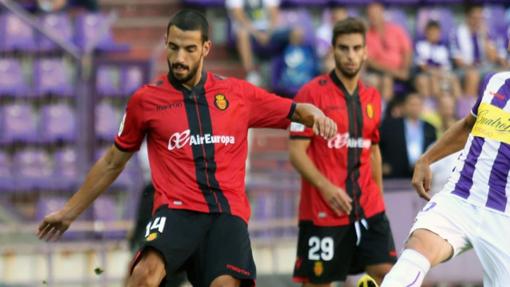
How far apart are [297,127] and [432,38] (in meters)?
7.88

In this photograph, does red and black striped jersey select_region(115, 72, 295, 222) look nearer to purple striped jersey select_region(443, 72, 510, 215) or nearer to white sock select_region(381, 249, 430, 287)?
white sock select_region(381, 249, 430, 287)

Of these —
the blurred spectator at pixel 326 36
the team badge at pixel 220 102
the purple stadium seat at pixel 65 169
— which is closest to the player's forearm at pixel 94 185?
the team badge at pixel 220 102

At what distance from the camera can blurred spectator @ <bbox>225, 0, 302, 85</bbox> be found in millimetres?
15883

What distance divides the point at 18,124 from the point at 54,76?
2.25 ft

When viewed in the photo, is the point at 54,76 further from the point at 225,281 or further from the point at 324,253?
the point at 225,281

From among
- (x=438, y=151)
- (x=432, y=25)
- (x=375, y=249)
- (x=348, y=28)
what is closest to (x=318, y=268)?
(x=375, y=249)

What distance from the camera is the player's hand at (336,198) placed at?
27.9ft

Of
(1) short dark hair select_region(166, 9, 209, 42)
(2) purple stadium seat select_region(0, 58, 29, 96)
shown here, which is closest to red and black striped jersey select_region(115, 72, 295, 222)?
(1) short dark hair select_region(166, 9, 209, 42)

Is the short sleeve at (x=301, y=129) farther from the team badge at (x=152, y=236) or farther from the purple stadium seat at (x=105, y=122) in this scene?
the purple stadium seat at (x=105, y=122)

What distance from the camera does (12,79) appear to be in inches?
561

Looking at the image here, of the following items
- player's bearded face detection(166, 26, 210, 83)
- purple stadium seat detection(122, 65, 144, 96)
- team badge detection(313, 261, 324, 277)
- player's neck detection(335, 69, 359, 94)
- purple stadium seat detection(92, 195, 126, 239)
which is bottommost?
purple stadium seat detection(92, 195, 126, 239)

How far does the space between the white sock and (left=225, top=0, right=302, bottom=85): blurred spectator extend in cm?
934

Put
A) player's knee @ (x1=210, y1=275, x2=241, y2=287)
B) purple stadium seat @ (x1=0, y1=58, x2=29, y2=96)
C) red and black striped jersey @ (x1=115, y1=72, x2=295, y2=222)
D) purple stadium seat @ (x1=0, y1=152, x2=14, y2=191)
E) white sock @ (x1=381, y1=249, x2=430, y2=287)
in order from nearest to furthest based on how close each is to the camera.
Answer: white sock @ (x1=381, y1=249, x2=430, y2=287) < player's knee @ (x1=210, y1=275, x2=241, y2=287) < red and black striped jersey @ (x1=115, y1=72, x2=295, y2=222) < purple stadium seat @ (x1=0, y1=152, x2=14, y2=191) < purple stadium seat @ (x1=0, y1=58, x2=29, y2=96)

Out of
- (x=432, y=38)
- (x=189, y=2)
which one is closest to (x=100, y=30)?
(x=189, y=2)
